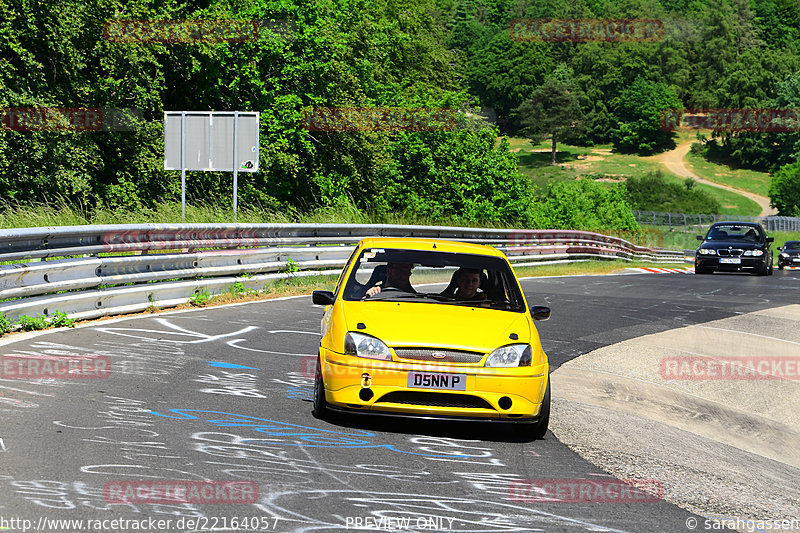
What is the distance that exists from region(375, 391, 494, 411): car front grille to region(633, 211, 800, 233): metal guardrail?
79356 mm

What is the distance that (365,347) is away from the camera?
6.99 m

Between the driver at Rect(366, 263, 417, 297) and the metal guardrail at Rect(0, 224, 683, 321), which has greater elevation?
the driver at Rect(366, 263, 417, 297)

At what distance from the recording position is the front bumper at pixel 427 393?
686 centimetres

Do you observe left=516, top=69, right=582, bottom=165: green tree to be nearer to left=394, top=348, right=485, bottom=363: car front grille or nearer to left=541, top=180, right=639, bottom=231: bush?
left=541, top=180, right=639, bottom=231: bush

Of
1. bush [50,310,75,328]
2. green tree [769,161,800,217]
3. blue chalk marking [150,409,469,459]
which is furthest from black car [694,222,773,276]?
green tree [769,161,800,217]

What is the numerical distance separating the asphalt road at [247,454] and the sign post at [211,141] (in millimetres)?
10153

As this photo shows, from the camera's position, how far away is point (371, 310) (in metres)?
7.47

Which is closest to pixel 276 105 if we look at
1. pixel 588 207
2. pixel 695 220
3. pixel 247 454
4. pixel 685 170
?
pixel 247 454

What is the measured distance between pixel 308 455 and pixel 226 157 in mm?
15215

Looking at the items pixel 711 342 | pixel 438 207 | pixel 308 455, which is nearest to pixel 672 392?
pixel 711 342

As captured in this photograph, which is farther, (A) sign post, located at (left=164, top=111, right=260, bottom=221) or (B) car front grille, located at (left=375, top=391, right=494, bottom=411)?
(A) sign post, located at (left=164, top=111, right=260, bottom=221)

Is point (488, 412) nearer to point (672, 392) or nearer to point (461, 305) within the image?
point (461, 305)

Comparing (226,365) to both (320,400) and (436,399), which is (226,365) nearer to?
(320,400)

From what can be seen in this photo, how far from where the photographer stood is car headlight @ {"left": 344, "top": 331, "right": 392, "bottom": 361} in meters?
6.93
